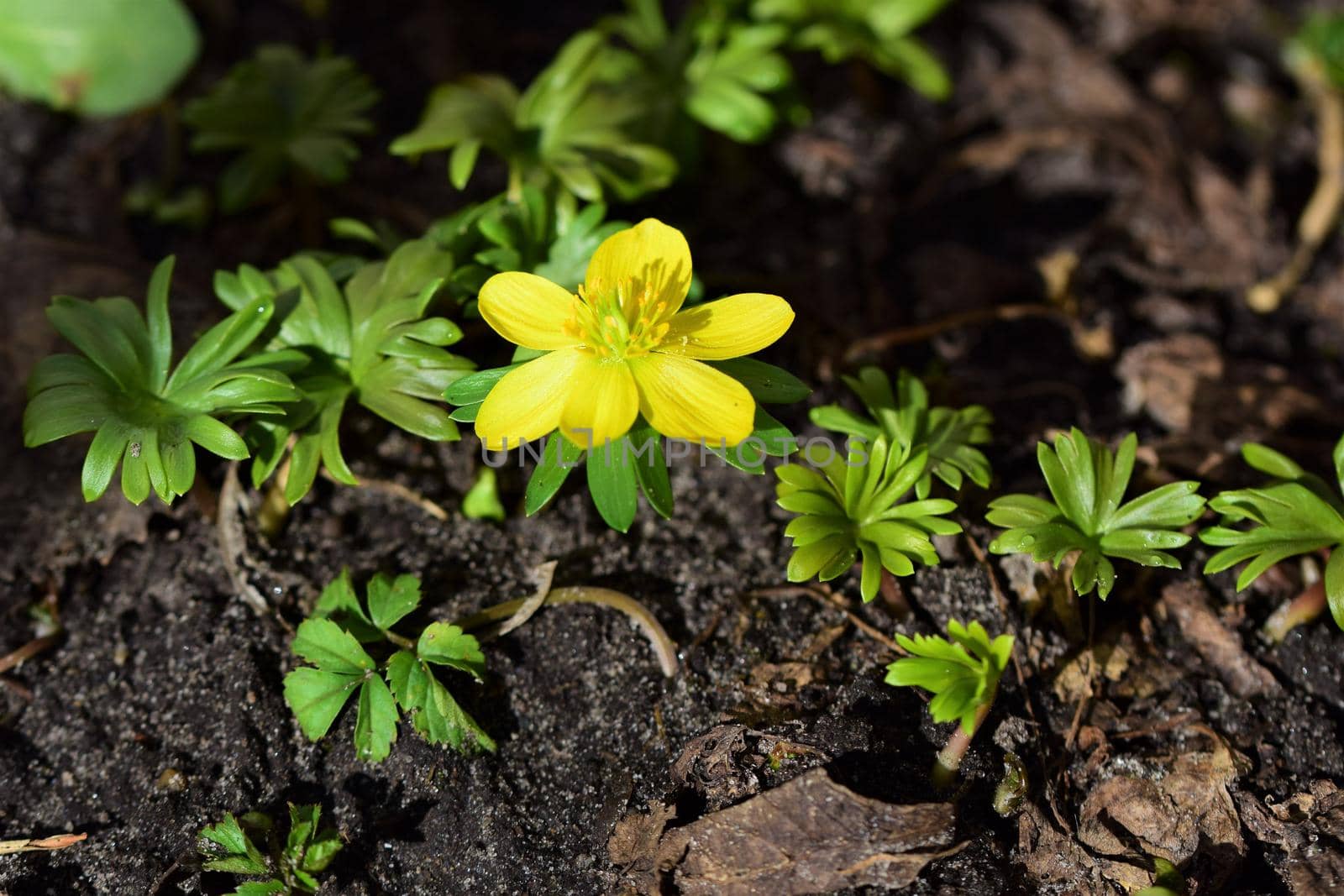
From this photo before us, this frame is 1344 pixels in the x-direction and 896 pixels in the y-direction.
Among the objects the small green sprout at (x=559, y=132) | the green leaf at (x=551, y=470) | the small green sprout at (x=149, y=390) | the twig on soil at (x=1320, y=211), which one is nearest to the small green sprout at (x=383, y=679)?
the green leaf at (x=551, y=470)

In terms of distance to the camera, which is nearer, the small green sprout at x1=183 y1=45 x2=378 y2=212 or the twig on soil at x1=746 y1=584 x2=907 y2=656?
the twig on soil at x1=746 y1=584 x2=907 y2=656

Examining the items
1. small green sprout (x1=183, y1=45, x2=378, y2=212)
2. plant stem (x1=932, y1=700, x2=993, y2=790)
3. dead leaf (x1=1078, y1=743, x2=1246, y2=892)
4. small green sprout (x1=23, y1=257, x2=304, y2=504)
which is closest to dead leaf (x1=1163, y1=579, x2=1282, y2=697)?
dead leaf (x1=1078, y1=743, x2=1246, y2=892)

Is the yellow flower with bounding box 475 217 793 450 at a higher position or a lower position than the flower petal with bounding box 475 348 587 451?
higher

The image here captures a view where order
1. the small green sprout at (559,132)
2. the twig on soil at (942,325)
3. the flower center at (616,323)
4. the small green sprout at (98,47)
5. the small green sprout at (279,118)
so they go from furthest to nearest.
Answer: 1. the small green sprout at (98,47)
2. the twig on soil at (942,325)
3. the small green sprout at (279,118)
4. the small green sprout at (559,132)
5. the flower center at (616,323)

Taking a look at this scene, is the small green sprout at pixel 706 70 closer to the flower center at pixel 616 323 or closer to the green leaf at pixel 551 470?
the flower center at pixel 616 323

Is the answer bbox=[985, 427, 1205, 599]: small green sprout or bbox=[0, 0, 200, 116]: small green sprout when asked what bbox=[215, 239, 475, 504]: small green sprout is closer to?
bbox=[0, 0, 200, 116]: small green sprout

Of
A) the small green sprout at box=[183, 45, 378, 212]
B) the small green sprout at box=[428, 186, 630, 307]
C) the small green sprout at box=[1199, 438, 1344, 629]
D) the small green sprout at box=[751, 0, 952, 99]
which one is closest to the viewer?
the small green sprout at box=[1199, 438, 1344, 629]

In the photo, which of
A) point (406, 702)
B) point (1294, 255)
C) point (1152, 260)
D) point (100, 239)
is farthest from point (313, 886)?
point (1294, 255)

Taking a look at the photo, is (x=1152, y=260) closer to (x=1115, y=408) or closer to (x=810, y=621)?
(x=1115, y=408)
